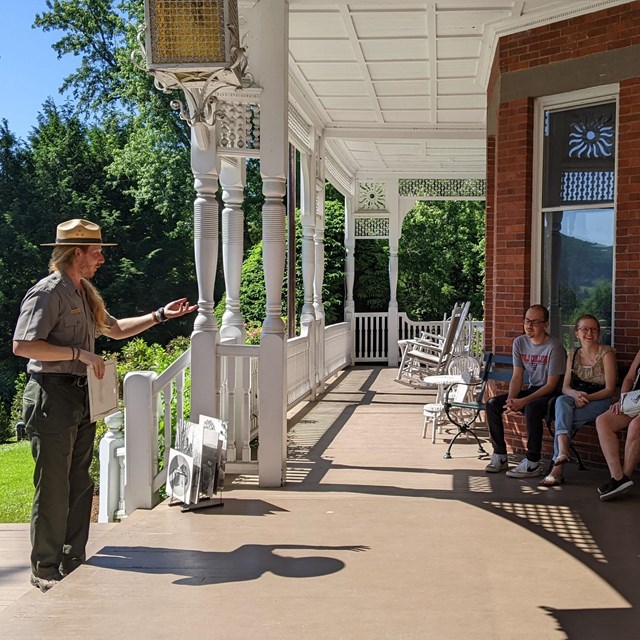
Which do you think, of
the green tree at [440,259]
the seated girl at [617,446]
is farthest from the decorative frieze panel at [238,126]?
the green tree at [440,259]

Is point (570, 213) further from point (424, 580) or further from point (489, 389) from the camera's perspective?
point (424, 580)

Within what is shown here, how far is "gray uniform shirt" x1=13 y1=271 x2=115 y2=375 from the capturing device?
4.12m

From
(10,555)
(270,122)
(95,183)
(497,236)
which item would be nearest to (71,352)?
(10,555)

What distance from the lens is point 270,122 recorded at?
5.94 meters

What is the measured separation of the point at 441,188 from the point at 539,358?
33.7 feet

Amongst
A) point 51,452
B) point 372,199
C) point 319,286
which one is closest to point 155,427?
point 51,452

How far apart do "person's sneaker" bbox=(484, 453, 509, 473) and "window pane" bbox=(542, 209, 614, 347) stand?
121 centimetres

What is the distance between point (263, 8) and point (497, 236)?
274 centimetres

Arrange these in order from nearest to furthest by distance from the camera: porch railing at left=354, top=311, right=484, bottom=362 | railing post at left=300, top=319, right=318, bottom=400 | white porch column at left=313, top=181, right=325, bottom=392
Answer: railing post at left=300, top=319, right=318, bottom=400, white porch column at left=313, top=181, right=325, bottom=392, porch railing at left=354, top=311, right=484, bottom=362

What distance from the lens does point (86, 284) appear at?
4445 millimetres

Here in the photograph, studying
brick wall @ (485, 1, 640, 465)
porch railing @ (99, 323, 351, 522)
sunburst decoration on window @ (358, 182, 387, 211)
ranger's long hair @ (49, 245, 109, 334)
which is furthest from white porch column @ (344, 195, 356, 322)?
ranger's long hair @ (49, 245, 109, 334)

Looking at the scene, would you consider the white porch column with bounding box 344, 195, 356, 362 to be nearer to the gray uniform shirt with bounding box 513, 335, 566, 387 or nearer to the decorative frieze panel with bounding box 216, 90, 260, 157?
the gray uniform shirt with bounding box 513, 335, 566, 387

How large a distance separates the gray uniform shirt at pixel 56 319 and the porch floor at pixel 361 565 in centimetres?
102

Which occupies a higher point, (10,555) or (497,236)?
(497,236)
